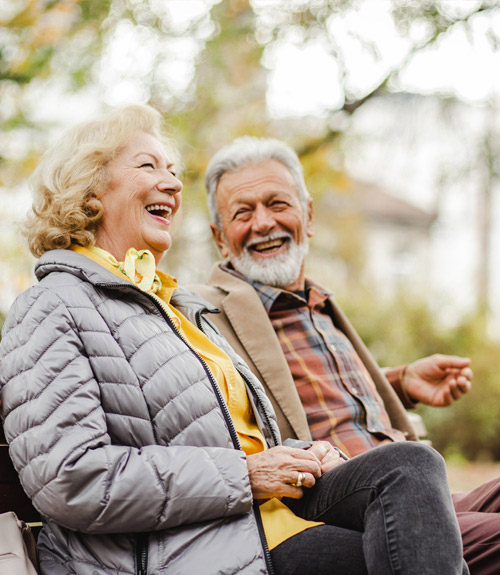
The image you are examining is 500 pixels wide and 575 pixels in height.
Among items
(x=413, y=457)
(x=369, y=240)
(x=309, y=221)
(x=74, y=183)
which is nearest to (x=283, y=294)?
(x=309, y=221)

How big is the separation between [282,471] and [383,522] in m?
0.31

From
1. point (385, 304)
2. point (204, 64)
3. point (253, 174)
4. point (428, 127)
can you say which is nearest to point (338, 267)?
point (385, 304)

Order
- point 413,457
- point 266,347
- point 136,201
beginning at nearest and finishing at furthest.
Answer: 1. point 413,457
2. point 136,201
3. point 266,347

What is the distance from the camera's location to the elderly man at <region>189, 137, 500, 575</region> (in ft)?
8.25

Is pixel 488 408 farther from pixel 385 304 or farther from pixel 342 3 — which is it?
pixel 342 3

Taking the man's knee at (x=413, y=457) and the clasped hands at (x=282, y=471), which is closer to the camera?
the man's knee at (x=413, y=457)

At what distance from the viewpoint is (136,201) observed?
84.8 inches

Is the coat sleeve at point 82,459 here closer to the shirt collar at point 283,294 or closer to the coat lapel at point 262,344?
the coat lapel at point 262,344

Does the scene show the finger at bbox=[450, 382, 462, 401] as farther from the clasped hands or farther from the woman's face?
the woman's face

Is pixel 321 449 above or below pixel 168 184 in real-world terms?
below

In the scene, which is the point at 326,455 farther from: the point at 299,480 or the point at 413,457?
the point at 413,457

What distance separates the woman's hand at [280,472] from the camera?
1706 millimetres

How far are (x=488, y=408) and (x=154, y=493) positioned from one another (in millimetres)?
7430

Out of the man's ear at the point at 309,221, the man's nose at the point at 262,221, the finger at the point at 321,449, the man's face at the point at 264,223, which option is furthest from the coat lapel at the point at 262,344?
the man's ear at the point at 309,221
